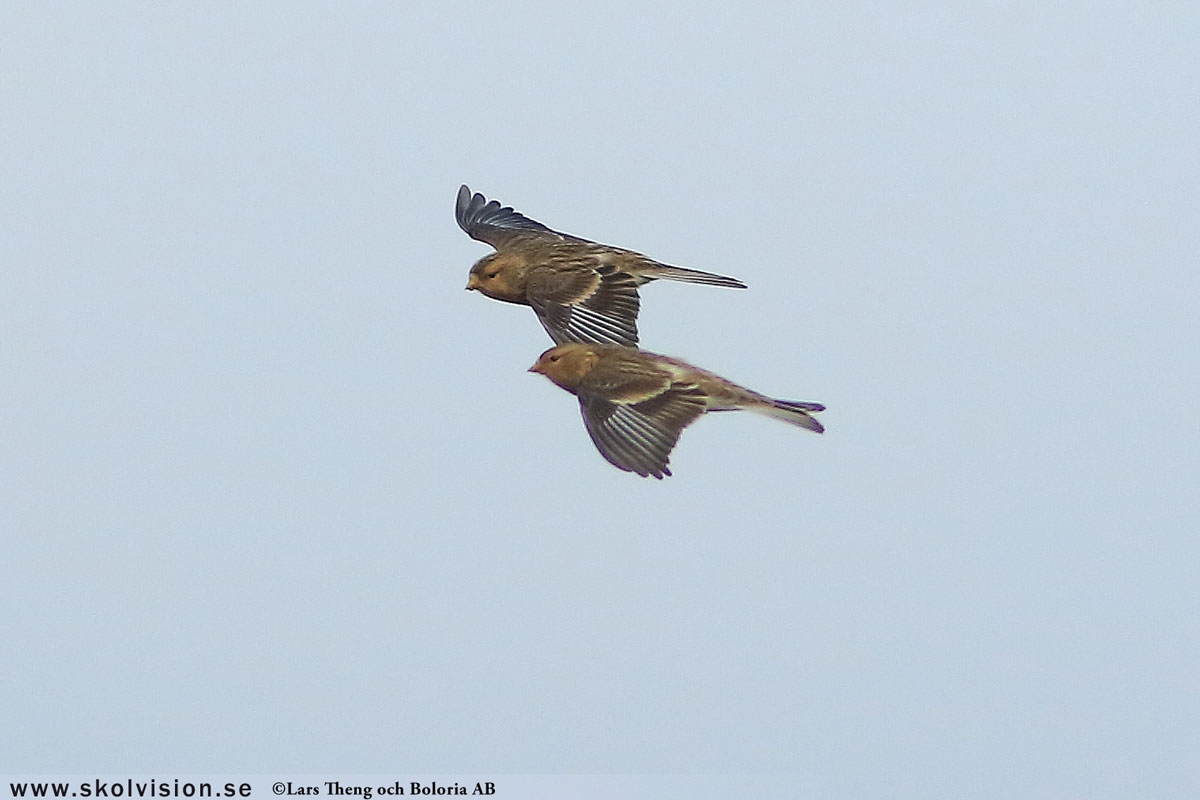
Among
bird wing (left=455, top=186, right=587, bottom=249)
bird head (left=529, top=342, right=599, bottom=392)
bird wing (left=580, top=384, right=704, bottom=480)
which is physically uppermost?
bird wing (left=455, top=186, right=587, bottom=249)

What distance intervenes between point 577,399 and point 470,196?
3.66 meters

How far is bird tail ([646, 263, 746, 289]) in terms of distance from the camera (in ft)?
34.3

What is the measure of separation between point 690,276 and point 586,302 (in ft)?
2.28

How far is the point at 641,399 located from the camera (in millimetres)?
9031

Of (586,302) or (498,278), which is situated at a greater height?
(498,278)

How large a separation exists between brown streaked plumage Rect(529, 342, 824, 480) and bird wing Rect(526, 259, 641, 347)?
2.38 feet

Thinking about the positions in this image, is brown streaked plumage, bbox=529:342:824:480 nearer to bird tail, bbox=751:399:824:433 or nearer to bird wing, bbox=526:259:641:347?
bird tail, bbox=751:399:824:433

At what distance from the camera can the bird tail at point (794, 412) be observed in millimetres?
9109

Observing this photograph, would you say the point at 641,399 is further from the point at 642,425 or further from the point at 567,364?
the point at 567,364

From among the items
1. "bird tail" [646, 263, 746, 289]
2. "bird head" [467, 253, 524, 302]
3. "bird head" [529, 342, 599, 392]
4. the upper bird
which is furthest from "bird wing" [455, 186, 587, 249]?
"bird head" [529, 342, 599, 392]

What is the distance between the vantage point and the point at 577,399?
30.3 feet

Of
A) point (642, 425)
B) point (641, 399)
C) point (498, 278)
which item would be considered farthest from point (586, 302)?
point (642, 425)

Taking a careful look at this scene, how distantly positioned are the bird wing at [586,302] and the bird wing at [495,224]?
82 cm

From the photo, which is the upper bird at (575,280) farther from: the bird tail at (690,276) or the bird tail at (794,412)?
the bird tail at (794,412)
